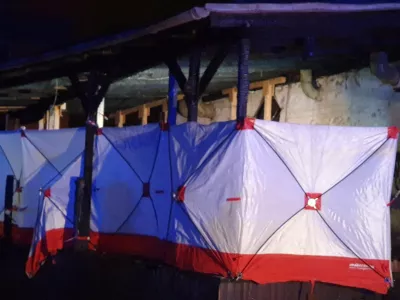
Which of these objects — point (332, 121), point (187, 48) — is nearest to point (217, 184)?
point (187, 48)

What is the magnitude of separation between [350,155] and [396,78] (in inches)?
73.8

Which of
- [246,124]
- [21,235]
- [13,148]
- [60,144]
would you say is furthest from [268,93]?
[21,235]

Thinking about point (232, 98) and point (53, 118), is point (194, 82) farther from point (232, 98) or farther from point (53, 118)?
point (53, 118)

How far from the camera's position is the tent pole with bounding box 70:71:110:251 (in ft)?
27.1

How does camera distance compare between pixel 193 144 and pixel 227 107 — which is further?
pixel 227 107

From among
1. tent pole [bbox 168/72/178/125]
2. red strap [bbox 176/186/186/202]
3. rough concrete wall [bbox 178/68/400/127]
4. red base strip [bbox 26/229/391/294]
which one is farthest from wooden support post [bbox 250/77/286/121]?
red base strip [bbox 26/229/391/294]

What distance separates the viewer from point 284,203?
21.5ft

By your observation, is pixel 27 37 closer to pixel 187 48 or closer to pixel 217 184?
pixel 187 48

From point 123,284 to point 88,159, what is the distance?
1.82 metres

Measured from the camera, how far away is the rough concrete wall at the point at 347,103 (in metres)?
8.87

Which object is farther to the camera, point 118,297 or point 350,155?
point 118,297

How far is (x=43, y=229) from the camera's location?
830 cm

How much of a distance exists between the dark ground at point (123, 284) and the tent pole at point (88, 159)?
309mm

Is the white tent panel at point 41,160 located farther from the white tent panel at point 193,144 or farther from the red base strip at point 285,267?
the red base strip at point 285,267
